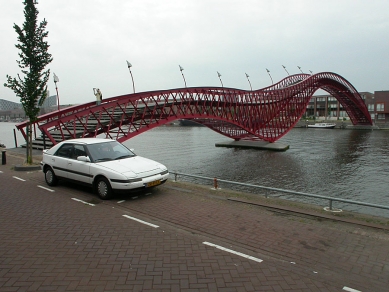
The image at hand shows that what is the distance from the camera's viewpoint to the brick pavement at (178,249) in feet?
15.5

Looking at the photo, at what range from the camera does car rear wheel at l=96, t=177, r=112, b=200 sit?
9.16 meters

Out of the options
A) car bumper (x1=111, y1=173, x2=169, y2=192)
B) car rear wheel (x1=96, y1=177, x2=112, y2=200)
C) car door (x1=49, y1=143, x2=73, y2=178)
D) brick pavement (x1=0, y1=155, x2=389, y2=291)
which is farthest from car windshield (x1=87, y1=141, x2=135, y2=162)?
brick pavement (x1=0, y1=155, x2=389, y2=291)

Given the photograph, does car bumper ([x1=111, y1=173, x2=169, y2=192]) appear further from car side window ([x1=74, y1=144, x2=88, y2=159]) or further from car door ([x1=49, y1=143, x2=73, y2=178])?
car door ([x1=49, y1=143, x2=73, y2=178])

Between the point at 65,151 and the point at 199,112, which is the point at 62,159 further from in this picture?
the point at 199,112

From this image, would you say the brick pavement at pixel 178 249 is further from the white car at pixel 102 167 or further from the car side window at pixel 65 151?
the car side window at pixel 65 151

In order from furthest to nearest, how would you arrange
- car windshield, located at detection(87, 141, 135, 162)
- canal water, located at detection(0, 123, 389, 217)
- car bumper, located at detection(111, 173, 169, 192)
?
1. canal water, located at detection(0, 123, 389, 217)
2. car windshield, located at detection(87, 141, 135, 162)
3. car bumper, located at detection(111, 173, 169, 192)

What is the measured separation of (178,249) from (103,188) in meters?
4.28

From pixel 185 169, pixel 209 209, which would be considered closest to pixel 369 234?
pixel 209 209

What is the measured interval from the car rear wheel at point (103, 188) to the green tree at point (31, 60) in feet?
24.7

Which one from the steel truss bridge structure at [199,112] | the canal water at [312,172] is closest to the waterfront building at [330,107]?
the steel truss bridge structure at [199,112]

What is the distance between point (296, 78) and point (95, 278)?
5991 cm

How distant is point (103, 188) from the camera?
30.5 ft

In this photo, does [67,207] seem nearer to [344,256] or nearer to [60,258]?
[60,258]

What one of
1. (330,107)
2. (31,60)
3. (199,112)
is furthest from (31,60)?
(330,107)
